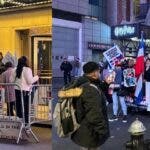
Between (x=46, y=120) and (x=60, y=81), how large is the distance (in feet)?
11.3

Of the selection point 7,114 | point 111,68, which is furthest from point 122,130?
point 7,114

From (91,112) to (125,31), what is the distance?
123 centimetres

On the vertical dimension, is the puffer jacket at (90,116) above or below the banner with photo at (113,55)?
below

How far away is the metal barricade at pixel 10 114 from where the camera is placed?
8656 mm

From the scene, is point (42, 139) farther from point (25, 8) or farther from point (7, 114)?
point (25, 8)

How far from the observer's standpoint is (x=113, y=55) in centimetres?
569

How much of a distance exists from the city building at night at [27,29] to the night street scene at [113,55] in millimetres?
555

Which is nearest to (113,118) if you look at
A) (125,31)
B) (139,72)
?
(139,72)

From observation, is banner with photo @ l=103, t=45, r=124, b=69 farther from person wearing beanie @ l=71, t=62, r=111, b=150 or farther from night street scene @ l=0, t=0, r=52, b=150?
night street scene @ l=0, t=0, r=52, b=150

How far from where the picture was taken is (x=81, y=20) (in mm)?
5461

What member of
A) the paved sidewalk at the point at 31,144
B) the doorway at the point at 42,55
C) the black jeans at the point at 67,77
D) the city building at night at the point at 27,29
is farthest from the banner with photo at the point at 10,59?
the black jeans at the point at 67,77

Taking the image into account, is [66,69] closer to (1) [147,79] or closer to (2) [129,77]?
(2) [129,77]

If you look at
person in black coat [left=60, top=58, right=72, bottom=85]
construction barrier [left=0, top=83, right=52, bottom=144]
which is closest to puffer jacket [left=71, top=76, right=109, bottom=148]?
person in black coat [left=60, top=58, right=72, bottom=85]

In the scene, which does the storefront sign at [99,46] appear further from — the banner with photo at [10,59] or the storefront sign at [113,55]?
the banner with photo at [10,59]
